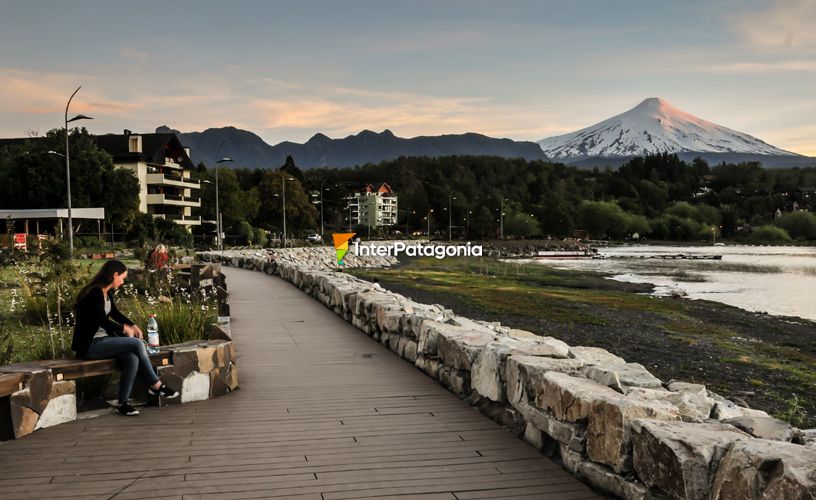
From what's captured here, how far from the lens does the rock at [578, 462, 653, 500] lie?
13.6ft

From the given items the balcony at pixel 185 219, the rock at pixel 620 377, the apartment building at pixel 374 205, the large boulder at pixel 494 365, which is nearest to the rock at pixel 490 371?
the large boulder at pixel 494 365

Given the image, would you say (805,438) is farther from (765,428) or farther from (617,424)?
(617,424)

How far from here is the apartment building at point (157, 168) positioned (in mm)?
72438

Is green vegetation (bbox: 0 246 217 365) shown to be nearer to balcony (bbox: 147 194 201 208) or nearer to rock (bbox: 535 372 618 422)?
rock (bbox: 535 372 618 422)

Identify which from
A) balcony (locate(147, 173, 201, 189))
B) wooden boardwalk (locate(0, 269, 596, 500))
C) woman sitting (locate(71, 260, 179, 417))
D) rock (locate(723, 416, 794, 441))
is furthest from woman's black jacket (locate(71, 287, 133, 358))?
balcony (locate(147, 173, 201, 189))

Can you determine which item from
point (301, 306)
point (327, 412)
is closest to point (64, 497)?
point (327, 412)

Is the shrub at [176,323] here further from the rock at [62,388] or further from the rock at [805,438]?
the rock at [805,438]

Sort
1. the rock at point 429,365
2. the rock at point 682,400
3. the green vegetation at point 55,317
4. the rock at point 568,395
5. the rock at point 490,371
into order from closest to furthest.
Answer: the rock at point 568,395 < the rock at point 682,400 < the rock at point 490,371 < the green vegetation at point 55,317 < the rock at point 429,365

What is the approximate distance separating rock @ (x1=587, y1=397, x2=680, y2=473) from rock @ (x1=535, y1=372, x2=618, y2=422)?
126mm

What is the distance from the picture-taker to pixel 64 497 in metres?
4.46

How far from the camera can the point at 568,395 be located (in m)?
4.97

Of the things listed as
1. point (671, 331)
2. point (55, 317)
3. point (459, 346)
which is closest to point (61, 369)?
point (459, 346)

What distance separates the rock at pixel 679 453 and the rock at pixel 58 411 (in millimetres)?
5080

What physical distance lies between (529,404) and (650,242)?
6184 inches
